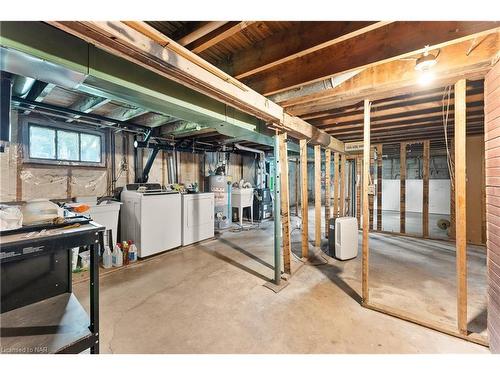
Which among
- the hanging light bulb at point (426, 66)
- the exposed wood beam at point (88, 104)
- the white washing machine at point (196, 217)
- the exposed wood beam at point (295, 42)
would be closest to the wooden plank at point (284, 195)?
the exposed wood beam at point (295, 42)

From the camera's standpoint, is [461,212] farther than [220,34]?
Yes

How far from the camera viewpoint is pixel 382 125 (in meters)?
3.71

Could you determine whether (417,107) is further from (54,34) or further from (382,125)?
(54,34)

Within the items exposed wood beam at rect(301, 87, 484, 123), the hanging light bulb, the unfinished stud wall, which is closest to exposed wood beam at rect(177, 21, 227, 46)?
the hanging light bulb

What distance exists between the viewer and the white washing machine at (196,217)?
3953mm

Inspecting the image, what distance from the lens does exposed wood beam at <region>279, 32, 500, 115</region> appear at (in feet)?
5.08

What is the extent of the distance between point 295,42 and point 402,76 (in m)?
1.05

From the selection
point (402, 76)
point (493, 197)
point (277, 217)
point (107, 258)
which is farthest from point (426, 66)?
point (107, 258)

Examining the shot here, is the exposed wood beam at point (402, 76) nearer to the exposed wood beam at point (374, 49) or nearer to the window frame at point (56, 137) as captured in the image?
the exposed wood beam at point (374, 49)

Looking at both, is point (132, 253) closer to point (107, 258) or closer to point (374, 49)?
point (107, 258)

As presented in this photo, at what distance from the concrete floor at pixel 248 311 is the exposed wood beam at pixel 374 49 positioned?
2170 mm

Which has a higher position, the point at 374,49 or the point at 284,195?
the point at 374,49

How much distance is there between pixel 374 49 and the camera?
161cm
